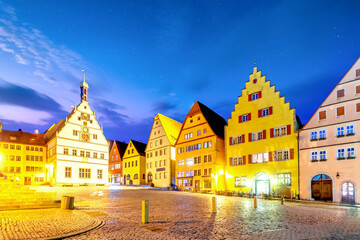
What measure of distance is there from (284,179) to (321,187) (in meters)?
4.50

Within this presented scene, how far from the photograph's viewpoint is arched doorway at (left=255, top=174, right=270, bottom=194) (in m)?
36.7

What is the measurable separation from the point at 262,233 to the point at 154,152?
47997 mm

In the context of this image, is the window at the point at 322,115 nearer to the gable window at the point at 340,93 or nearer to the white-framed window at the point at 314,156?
the gable window at the point at 340,93

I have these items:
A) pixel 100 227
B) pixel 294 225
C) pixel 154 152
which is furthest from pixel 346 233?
pixel 154 152

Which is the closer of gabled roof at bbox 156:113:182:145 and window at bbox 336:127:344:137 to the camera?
window at bbox 336:127:344:137

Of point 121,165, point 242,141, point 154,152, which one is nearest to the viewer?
point 242,141

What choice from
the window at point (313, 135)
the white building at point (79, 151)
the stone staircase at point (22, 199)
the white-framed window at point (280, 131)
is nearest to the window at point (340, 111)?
the window at point (313, 135)

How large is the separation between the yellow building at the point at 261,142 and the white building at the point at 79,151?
89.1 feet

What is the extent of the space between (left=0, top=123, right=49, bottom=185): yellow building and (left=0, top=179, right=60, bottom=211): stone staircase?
3915 centimetres

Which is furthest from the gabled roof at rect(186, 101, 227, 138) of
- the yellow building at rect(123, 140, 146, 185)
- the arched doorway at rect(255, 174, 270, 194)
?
the yellow building at rect(123, 140, 146, 185)

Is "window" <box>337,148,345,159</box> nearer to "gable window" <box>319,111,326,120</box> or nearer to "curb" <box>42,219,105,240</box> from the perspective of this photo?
"gable window" <box>319,111,326,120</box>

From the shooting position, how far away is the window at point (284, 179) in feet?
113

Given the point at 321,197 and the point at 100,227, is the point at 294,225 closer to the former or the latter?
the point at 100,227

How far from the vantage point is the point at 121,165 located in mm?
69750
